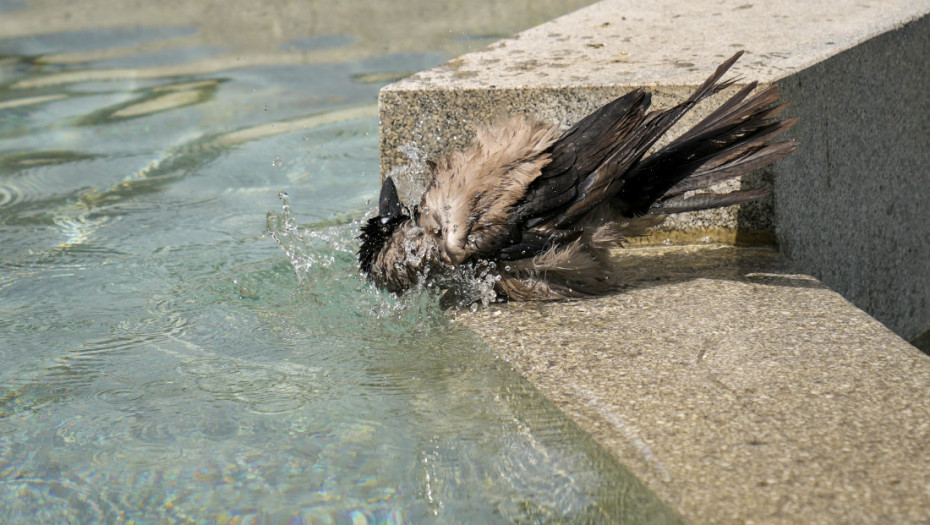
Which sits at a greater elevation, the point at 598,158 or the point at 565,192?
the point at 598,158

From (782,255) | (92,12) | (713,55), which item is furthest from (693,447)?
(92,12)

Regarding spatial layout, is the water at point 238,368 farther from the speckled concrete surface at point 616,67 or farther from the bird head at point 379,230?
the speckled concrete surface at point 616,67

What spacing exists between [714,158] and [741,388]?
3.61 ft

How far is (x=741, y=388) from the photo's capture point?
3.02 metres

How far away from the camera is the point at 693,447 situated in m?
2.69

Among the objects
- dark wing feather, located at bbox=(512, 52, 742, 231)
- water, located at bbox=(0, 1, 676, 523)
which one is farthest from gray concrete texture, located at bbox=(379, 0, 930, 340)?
water, located at bbox=(0, 1, 676, 523)

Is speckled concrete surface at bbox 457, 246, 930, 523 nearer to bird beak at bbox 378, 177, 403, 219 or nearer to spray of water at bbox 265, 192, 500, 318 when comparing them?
spray of water at bbox 265, 192, 500, 318

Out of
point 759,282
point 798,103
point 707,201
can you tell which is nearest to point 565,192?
point 707,201

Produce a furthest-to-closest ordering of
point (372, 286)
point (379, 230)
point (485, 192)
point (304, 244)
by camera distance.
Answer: point (304, 244) < point (372, 286) < point (379, 230) < point (485, 192)

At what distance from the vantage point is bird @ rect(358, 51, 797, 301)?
3678 millimetres

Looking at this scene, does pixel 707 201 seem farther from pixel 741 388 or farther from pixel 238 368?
pixel 238 368

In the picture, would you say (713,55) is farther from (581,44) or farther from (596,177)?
(596,177)

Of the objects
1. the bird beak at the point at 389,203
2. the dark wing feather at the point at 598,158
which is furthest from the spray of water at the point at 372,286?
the dark wing feather at the point at 598,158

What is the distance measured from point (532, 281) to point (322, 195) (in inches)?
106
